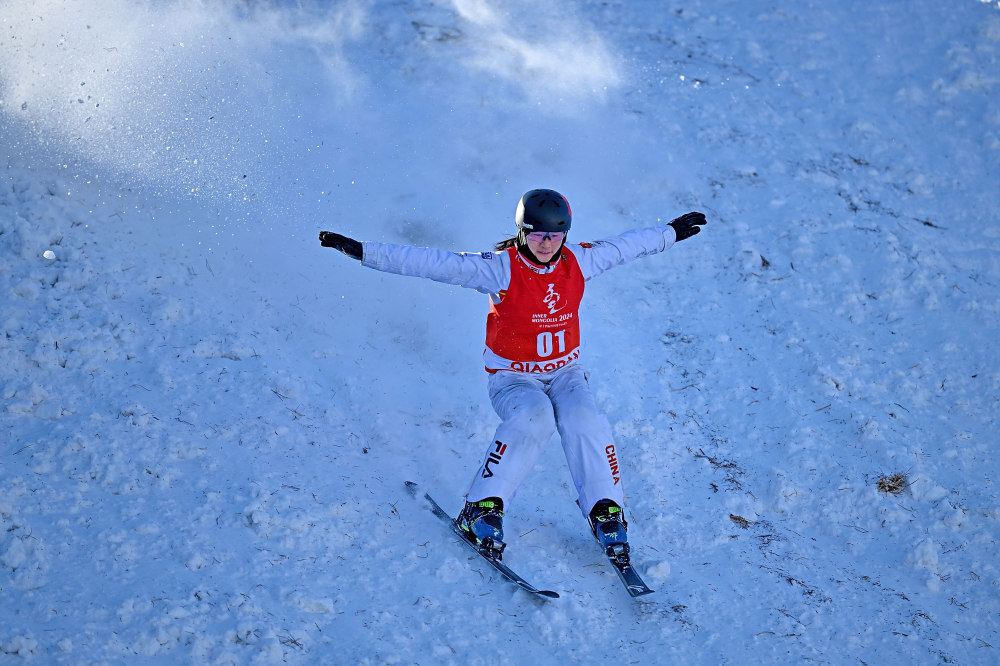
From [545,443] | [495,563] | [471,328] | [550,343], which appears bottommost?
[495,563]

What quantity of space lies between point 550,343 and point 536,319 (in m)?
0.20

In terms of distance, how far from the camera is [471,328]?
7070mm

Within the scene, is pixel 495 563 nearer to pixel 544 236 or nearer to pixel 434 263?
pixel 434 263

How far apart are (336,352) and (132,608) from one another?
268 cm

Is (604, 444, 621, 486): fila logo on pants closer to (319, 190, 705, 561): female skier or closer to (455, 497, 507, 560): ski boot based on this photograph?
(319, 190, 705, 561): female skier

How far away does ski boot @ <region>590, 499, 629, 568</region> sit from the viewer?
4.90m

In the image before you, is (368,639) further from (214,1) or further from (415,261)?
(214,1)

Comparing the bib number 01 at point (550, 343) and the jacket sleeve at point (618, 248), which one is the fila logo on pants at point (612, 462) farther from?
the jacket sleeve at point (618, 248)

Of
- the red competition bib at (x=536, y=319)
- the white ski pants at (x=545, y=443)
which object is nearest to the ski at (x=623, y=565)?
the white ski pants at (x=545, y=443)

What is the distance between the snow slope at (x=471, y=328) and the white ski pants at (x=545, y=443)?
17.1 inches

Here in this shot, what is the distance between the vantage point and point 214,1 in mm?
9156

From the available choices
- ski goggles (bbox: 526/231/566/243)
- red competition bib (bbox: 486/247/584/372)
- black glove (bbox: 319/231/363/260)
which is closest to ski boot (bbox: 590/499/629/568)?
red competition bib (bbox: 486/247/584/372)

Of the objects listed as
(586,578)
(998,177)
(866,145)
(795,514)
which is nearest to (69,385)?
(586,578)

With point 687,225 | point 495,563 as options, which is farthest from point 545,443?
point 687,225
